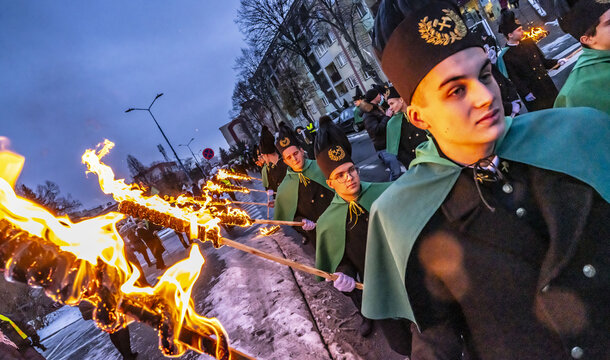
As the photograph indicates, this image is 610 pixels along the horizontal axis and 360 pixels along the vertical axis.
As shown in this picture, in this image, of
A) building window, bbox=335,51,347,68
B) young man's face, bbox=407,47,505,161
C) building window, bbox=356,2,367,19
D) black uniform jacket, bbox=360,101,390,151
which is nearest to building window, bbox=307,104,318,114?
building window, bbox=335,51,347,68

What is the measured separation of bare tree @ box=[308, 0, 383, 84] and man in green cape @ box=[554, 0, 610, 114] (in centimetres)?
2400

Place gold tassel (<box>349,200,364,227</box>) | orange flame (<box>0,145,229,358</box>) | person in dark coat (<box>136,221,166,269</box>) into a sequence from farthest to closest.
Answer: person in dark coat (<box>136,221,166,269</box>)
gold tassel (<box>349,200,364,227</box>)
orange flame (<box>0,145,229,358</box>)

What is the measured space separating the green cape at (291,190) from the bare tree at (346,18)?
21.6 meters

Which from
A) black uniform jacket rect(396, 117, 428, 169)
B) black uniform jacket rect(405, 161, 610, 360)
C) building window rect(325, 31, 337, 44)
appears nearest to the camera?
black uniform jacket rect(405, 161, 610, 360)

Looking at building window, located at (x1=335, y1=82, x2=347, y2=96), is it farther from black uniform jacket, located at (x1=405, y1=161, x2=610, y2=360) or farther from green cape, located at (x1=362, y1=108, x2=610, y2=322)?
black uniform jacket, located at (x1=405, y1=161, x2=610, y2=360)

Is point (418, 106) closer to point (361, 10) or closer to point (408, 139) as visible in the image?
point (408, 139)

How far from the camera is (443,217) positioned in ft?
5.47

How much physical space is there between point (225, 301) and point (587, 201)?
6.00 meters

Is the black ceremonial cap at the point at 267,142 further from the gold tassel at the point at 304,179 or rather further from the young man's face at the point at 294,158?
the gold tassel at the point at 304,179

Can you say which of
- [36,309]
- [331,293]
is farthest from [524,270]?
[36,309]

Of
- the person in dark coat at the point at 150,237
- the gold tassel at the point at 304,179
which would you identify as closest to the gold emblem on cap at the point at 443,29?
the gold tassel at the point at 304,179

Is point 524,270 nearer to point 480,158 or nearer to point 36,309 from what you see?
point 480,158

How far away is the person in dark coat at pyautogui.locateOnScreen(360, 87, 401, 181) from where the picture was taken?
7389mm

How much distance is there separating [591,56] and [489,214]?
6.08ft
